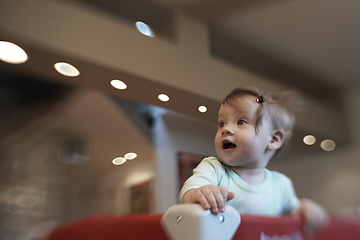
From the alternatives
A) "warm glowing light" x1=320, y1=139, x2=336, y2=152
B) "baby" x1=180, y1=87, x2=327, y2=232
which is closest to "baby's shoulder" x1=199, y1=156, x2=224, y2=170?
"baby" x1=180, y1=87, x2=327, y2=232

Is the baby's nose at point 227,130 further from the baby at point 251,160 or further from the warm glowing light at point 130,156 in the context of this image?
the warm glowing light at point 130,156

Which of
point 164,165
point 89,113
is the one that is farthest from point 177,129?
point 89,113

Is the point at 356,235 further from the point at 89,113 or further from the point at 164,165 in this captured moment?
the point at 89,113

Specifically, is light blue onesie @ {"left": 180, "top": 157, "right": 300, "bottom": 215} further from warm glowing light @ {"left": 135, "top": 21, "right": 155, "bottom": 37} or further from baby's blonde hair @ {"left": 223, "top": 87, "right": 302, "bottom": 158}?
warm glowing light @ {"left": 135, "top": 21, "right": 155, "bottom": 37}

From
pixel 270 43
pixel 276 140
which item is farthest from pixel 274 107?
pixel 270 43

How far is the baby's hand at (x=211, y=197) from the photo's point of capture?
Result: 189 mm

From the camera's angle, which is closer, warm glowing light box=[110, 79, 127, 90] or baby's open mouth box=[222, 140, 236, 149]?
baby's open mouth box=[222, 140, 236, 149]

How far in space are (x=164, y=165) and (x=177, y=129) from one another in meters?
0.06

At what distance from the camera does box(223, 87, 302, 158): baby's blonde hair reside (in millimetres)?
225

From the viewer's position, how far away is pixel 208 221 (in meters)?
0.19

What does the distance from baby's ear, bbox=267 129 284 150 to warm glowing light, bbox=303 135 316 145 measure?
0.15ft

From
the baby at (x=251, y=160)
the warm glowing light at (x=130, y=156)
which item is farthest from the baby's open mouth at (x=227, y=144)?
the warm glowing light at (x=130, y=156)

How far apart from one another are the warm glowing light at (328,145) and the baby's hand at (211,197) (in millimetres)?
136

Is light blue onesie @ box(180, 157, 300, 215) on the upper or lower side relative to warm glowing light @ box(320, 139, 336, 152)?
lower
